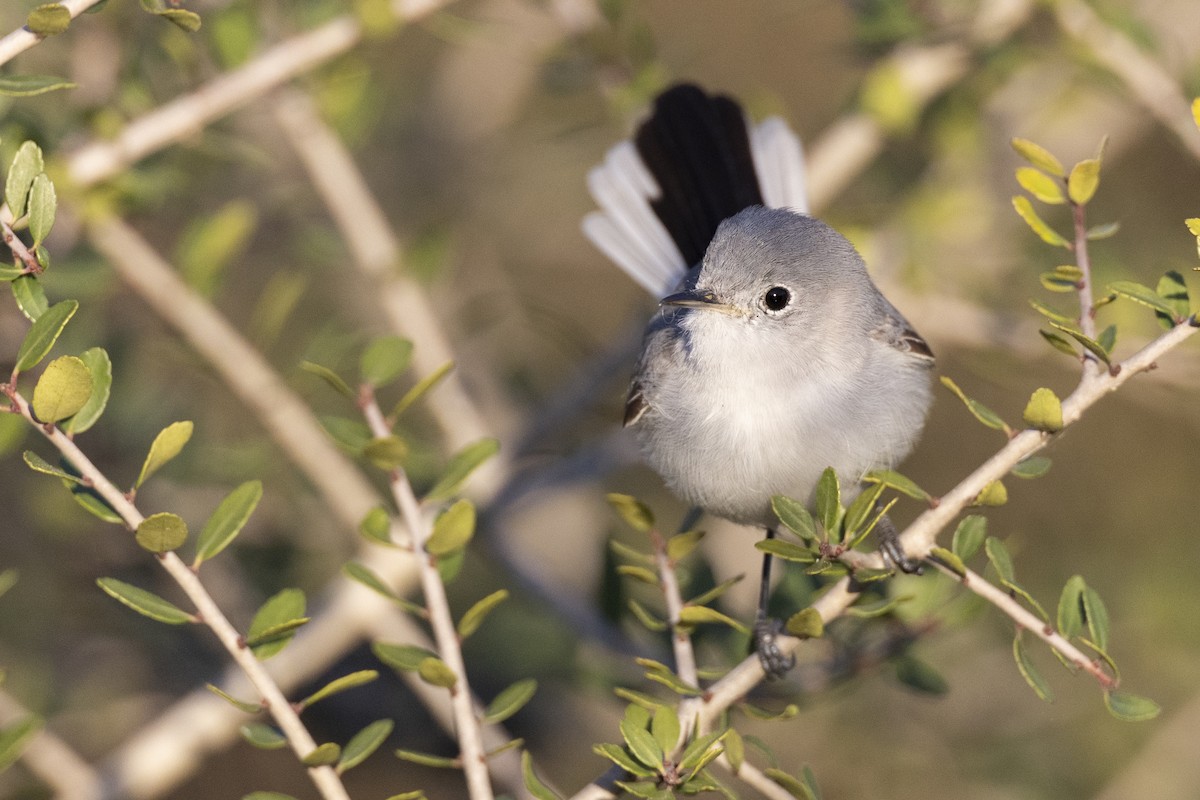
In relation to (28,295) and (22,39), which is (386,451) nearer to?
(28,295)

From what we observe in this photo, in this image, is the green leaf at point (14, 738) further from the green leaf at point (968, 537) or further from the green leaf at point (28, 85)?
the green leaf at point (968, 537)

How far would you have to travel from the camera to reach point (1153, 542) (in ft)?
12.9

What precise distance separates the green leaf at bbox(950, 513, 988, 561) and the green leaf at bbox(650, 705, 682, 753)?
1.89ft

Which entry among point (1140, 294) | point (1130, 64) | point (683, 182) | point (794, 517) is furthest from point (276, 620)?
point (1130, 64)

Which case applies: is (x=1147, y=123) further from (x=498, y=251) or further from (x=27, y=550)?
(x=27, y=550)

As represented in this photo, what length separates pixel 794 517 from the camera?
192cm

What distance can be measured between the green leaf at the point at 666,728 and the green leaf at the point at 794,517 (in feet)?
1.20

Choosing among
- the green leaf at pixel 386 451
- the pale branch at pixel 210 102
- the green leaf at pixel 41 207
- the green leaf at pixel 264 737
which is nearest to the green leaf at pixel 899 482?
the green leaf at pixel 386 451

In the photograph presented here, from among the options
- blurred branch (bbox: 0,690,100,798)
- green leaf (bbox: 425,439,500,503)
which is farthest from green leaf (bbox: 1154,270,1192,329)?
blurred branch (bbox: 0,690,100,798)

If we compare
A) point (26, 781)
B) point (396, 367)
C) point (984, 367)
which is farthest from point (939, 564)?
point (26, 781)

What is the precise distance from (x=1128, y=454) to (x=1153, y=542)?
0.79 m

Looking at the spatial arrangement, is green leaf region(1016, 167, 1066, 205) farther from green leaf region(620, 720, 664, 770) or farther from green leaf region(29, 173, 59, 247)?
green leaf region(29, 173, 59, 247)

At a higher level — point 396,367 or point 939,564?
point 396,367

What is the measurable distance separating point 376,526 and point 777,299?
4.39ft
